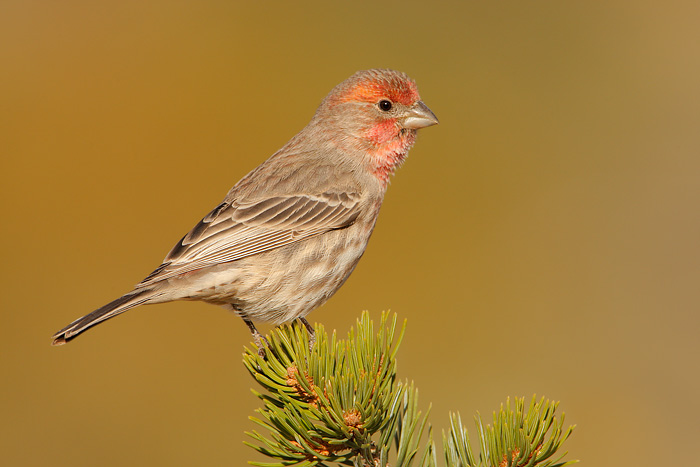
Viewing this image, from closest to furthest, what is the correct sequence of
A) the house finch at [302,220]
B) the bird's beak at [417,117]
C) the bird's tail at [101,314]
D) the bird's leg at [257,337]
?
the bird's tail at [101,314]
the bird's leg at [257,337]
the house finch at [302,220]
the bird's beak at [417,117]

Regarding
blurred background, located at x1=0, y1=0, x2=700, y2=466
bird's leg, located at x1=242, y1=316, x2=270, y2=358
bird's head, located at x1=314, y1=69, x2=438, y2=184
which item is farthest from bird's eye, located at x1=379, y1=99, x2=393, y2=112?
blurred background, located at x1=0, y1=0, x2=700, y2=466

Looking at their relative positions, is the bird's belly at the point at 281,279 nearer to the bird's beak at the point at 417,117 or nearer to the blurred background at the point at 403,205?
the bird's beak at the point at 417,117

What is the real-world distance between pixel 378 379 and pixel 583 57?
24.1 ft

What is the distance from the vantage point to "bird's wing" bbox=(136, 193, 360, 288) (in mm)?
3697

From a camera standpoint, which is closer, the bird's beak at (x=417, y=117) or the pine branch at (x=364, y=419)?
the pine branch at (x=364, y=419)

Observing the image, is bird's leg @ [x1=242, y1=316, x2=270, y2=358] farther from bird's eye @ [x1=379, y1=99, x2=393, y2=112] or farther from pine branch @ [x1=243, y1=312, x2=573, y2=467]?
bird's eye @ [x1=379, y1=99, x2=393, y2=112]

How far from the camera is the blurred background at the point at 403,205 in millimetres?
5945

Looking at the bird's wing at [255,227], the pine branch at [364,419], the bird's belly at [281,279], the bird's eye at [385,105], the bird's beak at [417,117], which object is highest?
the bird's eye at [385,105]

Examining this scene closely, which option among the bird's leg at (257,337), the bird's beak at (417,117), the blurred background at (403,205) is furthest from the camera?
the blurred background at (403,205)

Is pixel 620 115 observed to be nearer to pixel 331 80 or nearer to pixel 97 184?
pixel 331 80

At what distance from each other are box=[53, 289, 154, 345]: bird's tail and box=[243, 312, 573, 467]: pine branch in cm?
86

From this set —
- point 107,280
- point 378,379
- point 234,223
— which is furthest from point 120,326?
point 378,379

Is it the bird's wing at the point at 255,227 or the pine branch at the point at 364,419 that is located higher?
the bird's wing at the point at 255,227

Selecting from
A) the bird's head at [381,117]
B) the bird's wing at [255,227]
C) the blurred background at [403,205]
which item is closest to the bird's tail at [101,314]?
the bird's wing at [255,227]
